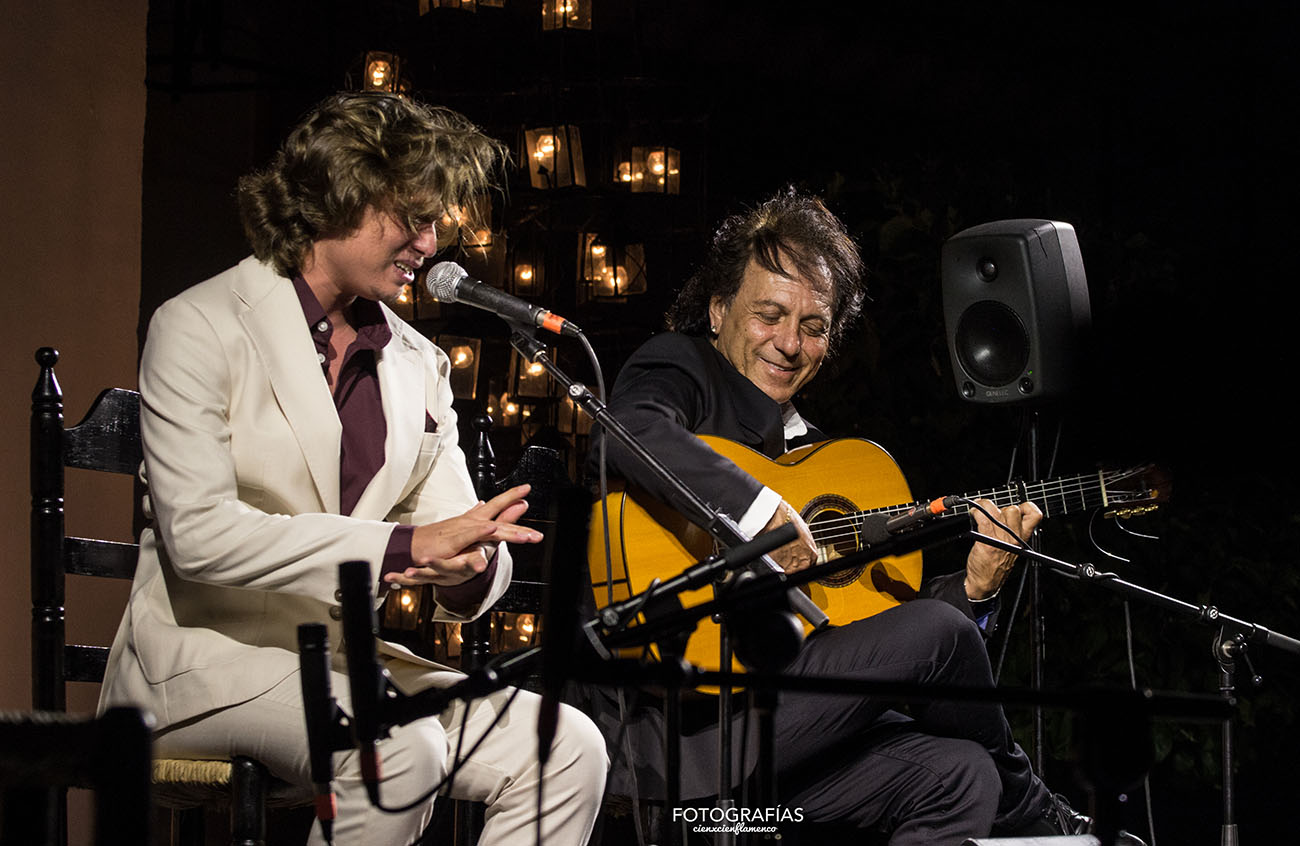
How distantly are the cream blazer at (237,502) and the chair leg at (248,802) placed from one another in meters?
0.11

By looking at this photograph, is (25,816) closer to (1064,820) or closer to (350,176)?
(350,176)

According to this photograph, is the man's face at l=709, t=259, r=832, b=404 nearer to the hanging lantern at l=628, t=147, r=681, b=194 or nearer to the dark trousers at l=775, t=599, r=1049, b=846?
the dark trousers at l=775, t=599, r=1049, b=846

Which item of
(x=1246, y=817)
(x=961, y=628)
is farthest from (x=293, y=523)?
(x=1246, y=817)

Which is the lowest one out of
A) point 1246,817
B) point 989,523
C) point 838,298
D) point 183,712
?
point 1246,817

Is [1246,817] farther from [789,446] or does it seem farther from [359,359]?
[359,359]

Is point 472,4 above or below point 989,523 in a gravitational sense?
above

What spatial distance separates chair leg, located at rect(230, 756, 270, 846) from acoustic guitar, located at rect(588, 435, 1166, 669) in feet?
3.23

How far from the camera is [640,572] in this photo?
2832mm

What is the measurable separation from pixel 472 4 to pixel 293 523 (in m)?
3.99

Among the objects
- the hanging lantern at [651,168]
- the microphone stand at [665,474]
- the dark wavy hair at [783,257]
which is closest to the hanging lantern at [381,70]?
the hanging lantern at [651,168]

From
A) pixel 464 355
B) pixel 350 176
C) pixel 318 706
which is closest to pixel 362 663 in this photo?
pixel 318 706

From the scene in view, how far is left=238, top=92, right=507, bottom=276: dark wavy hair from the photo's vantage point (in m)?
2.26

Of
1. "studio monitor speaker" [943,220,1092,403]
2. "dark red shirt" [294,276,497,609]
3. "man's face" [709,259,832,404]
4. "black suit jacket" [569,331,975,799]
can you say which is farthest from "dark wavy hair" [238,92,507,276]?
"studio monitor speaker" [943,220,1092,403]

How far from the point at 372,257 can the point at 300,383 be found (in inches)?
10.5
